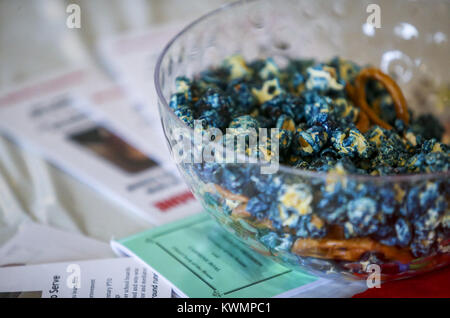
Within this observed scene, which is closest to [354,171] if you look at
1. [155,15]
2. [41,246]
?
[41,246]

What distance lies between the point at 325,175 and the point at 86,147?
497 millimetres

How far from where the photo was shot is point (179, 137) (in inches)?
17.8

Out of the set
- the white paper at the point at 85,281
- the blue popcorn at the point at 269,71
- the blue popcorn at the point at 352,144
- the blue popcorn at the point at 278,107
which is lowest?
the white paper at the point at 85,281

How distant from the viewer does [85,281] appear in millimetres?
530

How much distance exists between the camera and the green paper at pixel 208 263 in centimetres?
51

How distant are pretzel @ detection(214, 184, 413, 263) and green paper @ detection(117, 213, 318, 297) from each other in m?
0.09

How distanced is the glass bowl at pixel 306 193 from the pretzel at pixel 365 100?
0.48 ft

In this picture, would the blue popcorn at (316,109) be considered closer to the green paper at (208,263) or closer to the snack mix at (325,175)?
the snack mix at (325,175)

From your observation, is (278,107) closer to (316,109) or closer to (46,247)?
(316,109)

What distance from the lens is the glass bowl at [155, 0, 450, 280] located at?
1.26ft

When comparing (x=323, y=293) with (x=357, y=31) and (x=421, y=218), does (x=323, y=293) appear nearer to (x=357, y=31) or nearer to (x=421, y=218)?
(x=421, y=218)

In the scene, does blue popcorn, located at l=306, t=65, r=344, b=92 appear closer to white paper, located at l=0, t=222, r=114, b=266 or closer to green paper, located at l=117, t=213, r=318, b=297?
green paper, located at l=117, t=213, r=318, b=297

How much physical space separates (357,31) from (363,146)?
0.35 meters

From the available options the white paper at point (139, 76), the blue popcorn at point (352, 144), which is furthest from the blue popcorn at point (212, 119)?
the white paper at point (139, 76)
